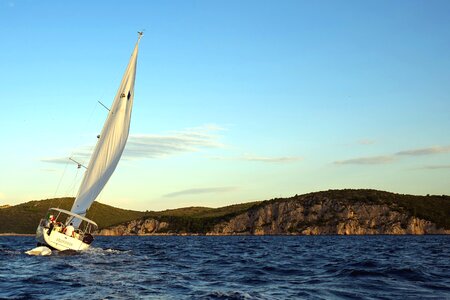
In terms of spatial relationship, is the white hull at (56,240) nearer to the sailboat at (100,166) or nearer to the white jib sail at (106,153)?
the sailboat at (100,166)

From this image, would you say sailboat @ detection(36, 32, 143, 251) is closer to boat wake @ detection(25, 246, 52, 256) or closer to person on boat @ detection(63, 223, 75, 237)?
person on boat @ detection(63, 223, 75, 237)

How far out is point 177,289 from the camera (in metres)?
24.0

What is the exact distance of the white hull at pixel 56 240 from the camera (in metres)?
45.2

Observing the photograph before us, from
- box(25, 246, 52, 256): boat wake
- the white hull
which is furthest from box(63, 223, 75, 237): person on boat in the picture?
box(25, 246, 52, 256): boat wake

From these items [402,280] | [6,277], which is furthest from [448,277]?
[6,277]

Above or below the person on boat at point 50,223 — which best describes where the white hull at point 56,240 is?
below

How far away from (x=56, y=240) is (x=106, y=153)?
382 inches

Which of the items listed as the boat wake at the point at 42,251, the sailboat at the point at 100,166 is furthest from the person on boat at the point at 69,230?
the boat wake at the point at 42,251

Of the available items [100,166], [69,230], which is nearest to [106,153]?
[100,166]

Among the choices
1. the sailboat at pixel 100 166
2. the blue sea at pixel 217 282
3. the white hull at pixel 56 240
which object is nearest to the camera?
the blue sea at pixel 217 282

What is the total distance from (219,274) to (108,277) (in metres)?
7.54

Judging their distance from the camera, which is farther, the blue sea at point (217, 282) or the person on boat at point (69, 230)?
the person on boat at point (69, 230)

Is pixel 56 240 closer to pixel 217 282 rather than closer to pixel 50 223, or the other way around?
pixel 50 223

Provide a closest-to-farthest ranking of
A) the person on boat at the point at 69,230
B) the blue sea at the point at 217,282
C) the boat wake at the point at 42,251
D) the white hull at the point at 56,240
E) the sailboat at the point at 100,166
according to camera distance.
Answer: the blue sea at the point at 217,282, the boat wake at the point at 42,251, the white hull at the point at 56,240, the sailboat at the point at 100,166, the person on boat at the point at 69,230
